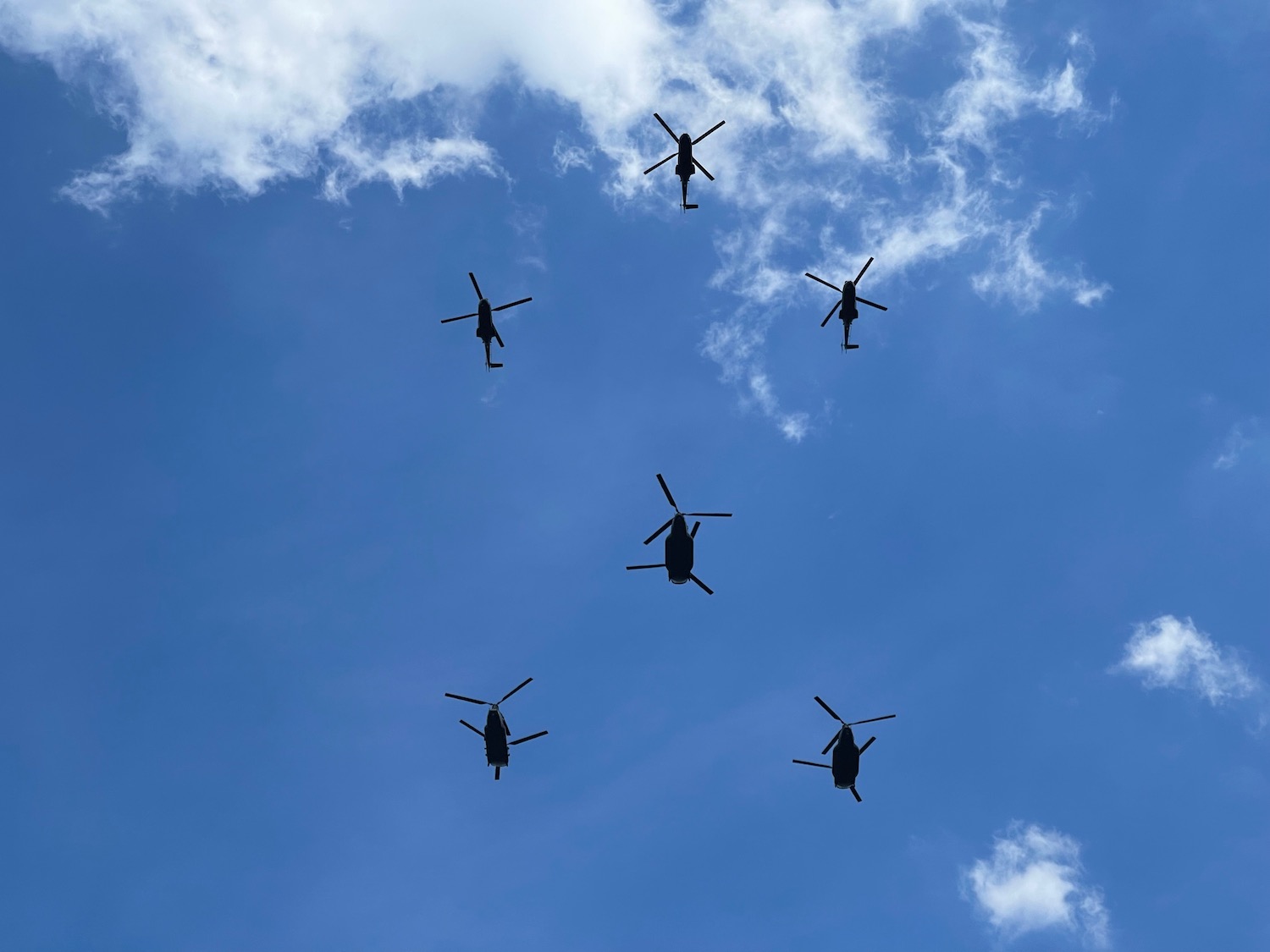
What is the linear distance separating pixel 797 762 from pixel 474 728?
111ft

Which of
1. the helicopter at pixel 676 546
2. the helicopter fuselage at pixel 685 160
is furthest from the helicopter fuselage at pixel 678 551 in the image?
the helicopter fuselage at pixel 685 160

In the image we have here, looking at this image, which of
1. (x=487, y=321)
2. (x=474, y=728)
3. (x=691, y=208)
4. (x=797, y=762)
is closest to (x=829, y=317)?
(x=691, y=208)

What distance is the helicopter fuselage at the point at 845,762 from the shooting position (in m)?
112

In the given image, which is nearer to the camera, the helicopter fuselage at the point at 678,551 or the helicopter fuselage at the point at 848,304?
the helicopter fuselage at the point at 678,551

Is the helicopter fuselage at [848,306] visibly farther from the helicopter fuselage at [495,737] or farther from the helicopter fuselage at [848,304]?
the helicopter fuselage at [495,737]

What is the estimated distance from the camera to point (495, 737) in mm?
106312

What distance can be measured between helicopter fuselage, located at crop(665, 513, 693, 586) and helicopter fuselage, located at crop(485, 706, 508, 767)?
2294 centimetres

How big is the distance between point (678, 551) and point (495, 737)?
88.3ft

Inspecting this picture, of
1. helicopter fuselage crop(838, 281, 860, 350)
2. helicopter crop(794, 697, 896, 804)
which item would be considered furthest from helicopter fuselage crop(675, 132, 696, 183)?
helicopter crop(794, 697, 896, 804)

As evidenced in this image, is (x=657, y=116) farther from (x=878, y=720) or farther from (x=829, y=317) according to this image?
(x=878, y=720)

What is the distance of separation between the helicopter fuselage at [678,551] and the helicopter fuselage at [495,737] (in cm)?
2294

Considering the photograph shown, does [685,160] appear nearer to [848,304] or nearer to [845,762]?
[848,304]

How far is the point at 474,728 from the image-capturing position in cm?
10650

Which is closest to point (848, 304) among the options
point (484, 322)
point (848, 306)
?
point (848, 306)
